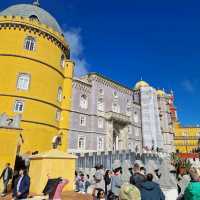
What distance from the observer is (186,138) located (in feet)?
214

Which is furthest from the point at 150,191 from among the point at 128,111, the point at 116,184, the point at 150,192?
the point at 128,111

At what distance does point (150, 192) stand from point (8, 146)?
1162 centimetres

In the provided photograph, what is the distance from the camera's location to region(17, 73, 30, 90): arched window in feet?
76.9

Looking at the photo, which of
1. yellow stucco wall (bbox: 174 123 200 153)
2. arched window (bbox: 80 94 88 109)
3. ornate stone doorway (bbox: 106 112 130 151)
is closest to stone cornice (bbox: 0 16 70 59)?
arched window (bbox: 80 94 88 109)

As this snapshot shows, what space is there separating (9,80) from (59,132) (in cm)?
862

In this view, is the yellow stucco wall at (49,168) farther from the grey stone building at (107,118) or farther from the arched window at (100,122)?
the arched window at (100,122)

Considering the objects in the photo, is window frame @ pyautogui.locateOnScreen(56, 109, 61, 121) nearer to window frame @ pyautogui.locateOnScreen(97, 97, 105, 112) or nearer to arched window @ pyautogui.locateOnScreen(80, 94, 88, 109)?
arched window @ pyautogui.locateOnScreen(80, 94, 88, 109)

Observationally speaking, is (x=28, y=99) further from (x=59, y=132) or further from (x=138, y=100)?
(x=138, y=100)

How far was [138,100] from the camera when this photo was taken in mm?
45344

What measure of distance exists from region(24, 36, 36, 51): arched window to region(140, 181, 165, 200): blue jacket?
23.4 meters

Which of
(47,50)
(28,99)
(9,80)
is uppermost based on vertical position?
(47,50)

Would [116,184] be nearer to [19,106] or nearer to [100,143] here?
[19,106]

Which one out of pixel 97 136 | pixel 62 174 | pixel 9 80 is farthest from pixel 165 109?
pixel 62 174

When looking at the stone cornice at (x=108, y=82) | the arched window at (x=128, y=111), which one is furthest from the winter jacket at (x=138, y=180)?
the arched window at (x=128, y=111)
